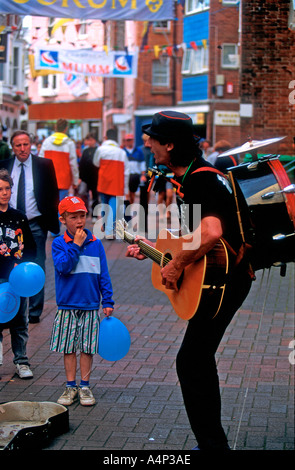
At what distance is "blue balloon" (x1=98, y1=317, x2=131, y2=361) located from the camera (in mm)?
5324

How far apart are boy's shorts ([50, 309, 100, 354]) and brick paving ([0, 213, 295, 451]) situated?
1.36 feet

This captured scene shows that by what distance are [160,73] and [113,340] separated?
126 ft

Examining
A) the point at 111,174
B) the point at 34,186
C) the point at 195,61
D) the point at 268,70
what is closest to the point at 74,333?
the point at 34,186

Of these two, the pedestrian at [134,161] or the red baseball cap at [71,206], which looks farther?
the pedestrian at [134,161]

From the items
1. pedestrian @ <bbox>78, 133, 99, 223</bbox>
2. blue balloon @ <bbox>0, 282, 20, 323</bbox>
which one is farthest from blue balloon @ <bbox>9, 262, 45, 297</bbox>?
pedestrian @ <bbox>78, 133, 99, 223</bbox>

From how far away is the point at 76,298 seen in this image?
5539 millimetres

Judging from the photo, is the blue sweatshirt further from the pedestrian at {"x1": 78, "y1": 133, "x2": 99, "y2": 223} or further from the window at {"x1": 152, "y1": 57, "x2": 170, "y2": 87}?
the window at {"x1": 152, "y1": 57, "x2": 170, "y2": 87}

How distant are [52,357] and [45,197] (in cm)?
149

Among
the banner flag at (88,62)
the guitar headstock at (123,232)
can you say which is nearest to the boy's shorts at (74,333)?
the guitar headstock at (123,232)

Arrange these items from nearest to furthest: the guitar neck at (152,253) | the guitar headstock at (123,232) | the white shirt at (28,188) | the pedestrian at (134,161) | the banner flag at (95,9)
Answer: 1. the guitar neck at (152,253)
2. the guitar headstock at (123,232)
3. the white shirt at (28,188)
4. the banner flag at (95,9)
5. the pedestrian at (134,161)

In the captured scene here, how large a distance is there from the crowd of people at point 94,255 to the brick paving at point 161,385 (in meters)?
0.27

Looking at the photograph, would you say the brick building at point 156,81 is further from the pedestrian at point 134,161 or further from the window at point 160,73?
the pedestrian at point 134,161

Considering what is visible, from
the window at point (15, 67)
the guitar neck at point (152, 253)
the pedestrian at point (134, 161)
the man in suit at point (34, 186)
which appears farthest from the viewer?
the window at point (15, 67)

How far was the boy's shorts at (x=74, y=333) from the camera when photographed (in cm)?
554
